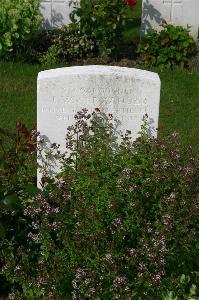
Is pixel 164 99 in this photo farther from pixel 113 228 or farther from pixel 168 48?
pixel 113 228

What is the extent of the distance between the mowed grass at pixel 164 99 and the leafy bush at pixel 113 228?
7.24ft

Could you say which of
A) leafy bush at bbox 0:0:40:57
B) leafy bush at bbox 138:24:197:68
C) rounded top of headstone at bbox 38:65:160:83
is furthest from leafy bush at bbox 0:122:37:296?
leafy bush at bbox 138:24:197:68

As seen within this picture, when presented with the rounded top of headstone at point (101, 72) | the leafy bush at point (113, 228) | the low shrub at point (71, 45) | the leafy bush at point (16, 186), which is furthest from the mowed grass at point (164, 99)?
the leafy bush at point (113, 228)

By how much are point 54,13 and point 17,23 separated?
102 centimetres

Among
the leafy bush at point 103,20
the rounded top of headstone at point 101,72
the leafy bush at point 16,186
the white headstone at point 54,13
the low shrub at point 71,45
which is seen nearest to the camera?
the leafy bush at point 16,186

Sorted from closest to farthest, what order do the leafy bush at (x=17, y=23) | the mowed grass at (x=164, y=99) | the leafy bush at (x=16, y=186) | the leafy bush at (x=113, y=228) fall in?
the leafy bush at (x=113, y=228) < the leafy bush at (x=16, y=186) < the mowed grass at (x=164, y=99) < the leafy bush at (x=17, y=23)

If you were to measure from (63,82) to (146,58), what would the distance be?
4400 millimetres

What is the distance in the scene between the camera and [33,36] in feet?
29.6

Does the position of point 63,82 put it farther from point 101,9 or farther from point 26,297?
point 101,9

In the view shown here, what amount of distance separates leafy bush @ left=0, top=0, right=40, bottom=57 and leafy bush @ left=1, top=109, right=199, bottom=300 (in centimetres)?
418

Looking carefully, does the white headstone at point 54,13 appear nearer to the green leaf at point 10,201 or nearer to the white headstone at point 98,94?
the white headstone at point 98,94

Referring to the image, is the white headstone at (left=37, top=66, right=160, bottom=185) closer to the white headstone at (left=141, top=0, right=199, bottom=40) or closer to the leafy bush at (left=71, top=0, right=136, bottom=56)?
the leafy bush at (left=71, top=0, right=136, bottom=56)

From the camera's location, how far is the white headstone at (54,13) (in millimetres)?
9516

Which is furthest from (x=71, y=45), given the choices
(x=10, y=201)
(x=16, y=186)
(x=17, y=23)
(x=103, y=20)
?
(x=10, y=201)
